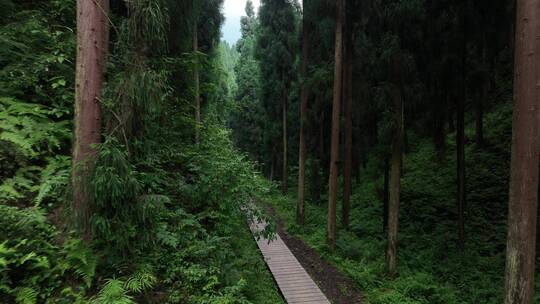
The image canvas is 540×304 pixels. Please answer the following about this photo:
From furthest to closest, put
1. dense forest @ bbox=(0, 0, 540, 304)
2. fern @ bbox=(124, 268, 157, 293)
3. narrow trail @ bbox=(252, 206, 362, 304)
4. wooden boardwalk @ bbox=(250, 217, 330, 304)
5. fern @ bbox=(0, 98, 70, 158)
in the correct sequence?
1. narrow trail @ bbox=(252, 206, 362, 304)
2. wooden boardwalk @ bbox=(250, 217, 330, 304)
3. fern @ bbox=(0, 98, 70, 158)
4. dense forest @ bbox=(0, 0, 540, 304)
5. fern @ bbox=(124, 268, 157, 293)

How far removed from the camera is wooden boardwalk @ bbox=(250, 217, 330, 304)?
771 centimetres

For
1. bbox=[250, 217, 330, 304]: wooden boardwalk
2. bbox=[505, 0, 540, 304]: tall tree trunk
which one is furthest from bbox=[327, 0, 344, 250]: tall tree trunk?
bbox=[505, 0, 540, 304]: tall tree trunk

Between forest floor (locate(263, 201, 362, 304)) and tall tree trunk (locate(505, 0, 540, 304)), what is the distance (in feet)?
14.1

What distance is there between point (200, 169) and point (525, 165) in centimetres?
565

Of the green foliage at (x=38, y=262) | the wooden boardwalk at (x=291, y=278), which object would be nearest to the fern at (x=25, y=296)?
the green foliage at (x=38, y=262)

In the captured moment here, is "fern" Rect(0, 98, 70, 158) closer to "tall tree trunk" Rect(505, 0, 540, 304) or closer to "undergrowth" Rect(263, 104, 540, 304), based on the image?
"tall tree trunk" Rect(505, 0, 540, 304)

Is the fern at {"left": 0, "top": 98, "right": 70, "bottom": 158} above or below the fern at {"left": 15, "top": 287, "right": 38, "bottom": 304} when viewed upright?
above

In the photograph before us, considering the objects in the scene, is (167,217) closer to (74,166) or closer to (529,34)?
(74,166)

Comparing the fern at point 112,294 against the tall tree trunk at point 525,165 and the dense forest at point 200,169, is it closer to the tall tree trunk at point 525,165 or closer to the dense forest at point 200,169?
the dense forest at point 200,169

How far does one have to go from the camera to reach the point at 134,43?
432 centimetres

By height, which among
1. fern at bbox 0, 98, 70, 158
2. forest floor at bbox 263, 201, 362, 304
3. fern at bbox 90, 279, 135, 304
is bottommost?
forest floor at bbox 263, 201, 362, 304

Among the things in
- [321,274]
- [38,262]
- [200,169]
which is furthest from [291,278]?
[38,262]

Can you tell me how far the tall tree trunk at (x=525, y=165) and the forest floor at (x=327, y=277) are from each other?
431 cm

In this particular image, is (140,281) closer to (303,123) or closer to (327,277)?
(327,277)
